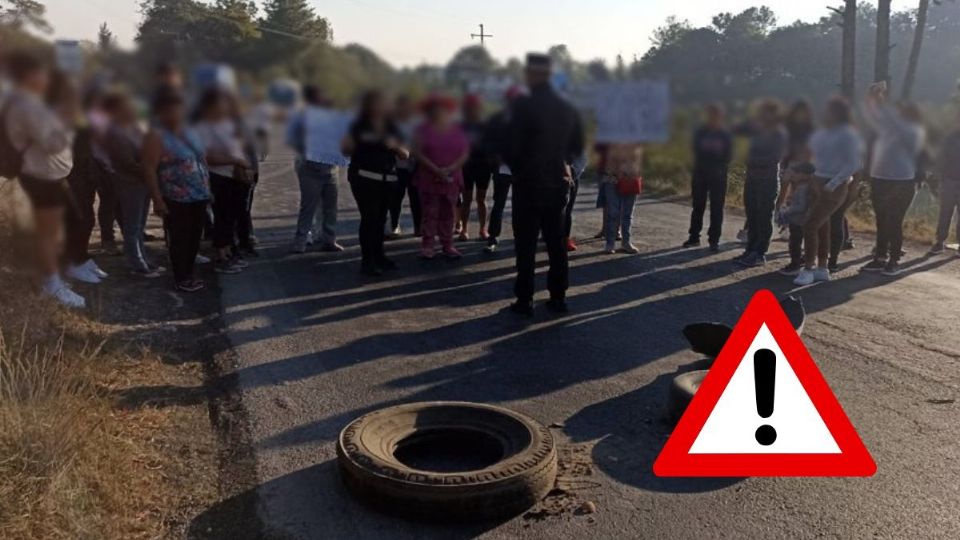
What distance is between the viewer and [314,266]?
959cm

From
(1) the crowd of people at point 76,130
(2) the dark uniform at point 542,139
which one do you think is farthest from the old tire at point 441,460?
(1) the crowd of people at point 76,130

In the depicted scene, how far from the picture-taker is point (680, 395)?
16.9 ft

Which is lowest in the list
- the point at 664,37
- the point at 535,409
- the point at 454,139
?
the point at 535,409

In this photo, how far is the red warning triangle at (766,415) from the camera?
424 cm

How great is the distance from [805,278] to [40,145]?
8570mm

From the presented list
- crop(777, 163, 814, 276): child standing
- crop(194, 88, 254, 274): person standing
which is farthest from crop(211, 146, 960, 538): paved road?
crop(777, 163, 814, 276): child standing

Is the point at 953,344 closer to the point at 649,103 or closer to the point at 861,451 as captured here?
the point at 861,451

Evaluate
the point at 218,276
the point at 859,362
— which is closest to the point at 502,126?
the point at 859,362

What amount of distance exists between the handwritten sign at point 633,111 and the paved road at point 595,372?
1.22 meters

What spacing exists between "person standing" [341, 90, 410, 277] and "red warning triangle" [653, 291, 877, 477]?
2134 mm

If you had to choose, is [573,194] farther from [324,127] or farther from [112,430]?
[324,127]

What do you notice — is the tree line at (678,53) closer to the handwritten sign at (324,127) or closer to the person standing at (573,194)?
the handwritten sign at (324,127)

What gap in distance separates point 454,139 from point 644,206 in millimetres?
12874

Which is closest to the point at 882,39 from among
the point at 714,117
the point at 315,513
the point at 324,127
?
the point at 714,117
